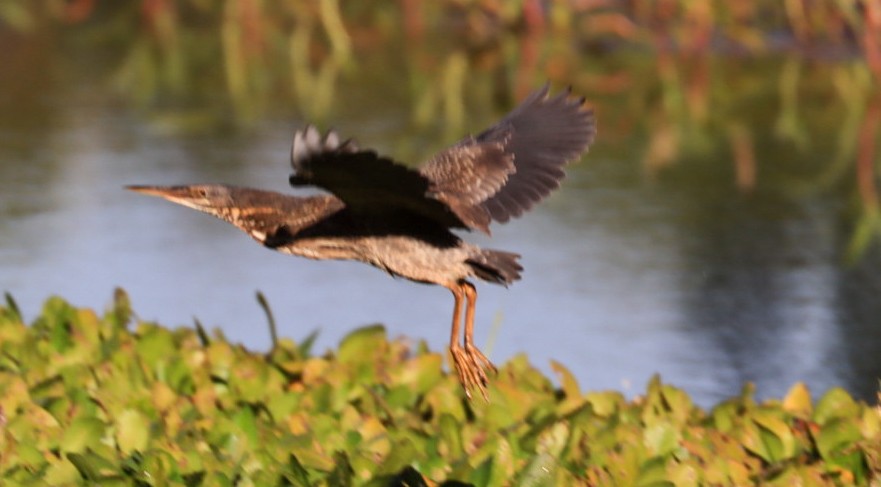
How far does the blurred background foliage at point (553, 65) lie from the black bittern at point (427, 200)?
3.57 m

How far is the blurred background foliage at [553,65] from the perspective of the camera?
344 inches

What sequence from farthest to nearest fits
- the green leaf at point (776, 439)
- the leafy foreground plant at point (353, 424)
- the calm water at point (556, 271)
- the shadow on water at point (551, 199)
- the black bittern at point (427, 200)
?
the shadow on water at point (551, 199)
the calm water at point (556, 271)
the green leaf at point (776, 439)
the leafy foreground plant at point (353, 424)
the black bittern at point (427, 200)

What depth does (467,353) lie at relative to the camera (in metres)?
3.73

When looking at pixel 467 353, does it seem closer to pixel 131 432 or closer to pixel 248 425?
pixel 248 425

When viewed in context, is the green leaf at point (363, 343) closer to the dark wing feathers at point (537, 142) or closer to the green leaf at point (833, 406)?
the dark wing feathers at point (537, 142)

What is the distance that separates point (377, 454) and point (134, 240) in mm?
3536

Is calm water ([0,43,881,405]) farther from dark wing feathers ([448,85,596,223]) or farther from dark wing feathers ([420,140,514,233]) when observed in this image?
dark wing feathers ([420,140,514,233])

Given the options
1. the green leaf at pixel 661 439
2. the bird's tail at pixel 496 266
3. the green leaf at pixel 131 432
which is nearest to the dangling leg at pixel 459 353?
the bird's tail at pixel 496 266

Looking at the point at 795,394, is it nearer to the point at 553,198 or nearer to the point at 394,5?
the point at 553,198

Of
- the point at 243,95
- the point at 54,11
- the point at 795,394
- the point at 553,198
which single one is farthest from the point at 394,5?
the point at 795,394

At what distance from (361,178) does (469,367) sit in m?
0.60

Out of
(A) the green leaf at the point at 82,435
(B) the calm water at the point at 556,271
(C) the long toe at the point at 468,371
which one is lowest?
(A) the green leaf at the point at 82,435

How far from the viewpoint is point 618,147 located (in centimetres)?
870

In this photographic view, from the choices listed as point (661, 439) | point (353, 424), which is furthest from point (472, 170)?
point (661, 439)
